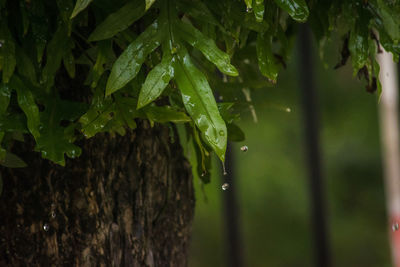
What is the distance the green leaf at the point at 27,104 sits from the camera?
0.87m

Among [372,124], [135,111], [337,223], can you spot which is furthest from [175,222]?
[372,124]

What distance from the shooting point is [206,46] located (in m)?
0.82

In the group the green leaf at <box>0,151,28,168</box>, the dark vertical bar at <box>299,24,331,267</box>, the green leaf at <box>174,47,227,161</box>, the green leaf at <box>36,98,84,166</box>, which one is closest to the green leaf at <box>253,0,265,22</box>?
the green leaf at <box>174,47,227,161</box>

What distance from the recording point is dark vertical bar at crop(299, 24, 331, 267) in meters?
2.14

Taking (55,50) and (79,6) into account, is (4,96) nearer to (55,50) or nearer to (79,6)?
(55,50)

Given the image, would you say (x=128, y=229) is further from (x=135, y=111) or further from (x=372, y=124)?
(x=372, y=124)

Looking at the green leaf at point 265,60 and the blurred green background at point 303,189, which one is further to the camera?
the blurred green background at point 303,189

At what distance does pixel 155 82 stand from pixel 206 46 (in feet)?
0.31

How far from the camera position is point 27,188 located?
1.00 m

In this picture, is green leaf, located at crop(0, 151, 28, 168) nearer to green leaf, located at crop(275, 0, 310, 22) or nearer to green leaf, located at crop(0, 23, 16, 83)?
green leaf, located at crop(0, 23, 16, 83)

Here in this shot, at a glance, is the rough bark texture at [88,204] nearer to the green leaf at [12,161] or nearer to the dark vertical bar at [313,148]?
the green leaf at [12,161]

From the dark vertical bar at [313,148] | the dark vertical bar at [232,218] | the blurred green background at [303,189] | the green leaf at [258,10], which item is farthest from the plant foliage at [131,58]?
the blurred green background at [303,189]

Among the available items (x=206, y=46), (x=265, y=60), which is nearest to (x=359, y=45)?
(x=265, y=60)

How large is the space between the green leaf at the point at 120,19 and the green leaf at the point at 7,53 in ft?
0.42
